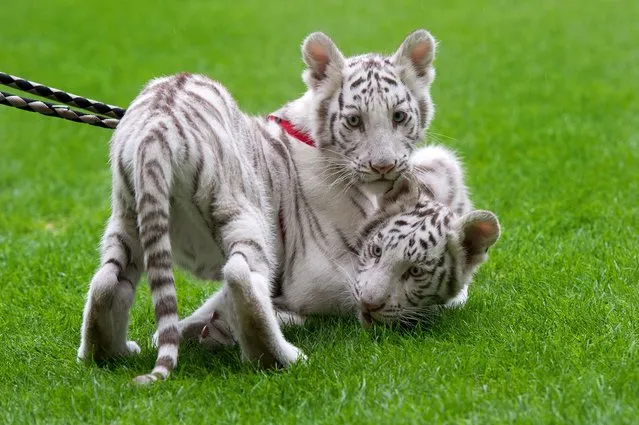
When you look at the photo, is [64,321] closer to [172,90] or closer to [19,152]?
[172,90]

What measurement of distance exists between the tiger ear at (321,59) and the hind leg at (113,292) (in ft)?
4.29

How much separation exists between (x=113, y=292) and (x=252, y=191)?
0.70 meters

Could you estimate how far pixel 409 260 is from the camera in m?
4.54

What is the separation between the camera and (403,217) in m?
4.71

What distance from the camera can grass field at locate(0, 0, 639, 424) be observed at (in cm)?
371

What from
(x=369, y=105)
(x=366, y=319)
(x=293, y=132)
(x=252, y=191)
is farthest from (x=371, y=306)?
(x=293, y=132)

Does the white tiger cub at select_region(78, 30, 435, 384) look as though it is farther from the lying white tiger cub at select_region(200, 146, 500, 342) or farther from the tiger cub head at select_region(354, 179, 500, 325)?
the tiger cub head at select_region(354, 179, 500, 325)

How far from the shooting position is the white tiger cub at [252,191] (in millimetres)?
3928

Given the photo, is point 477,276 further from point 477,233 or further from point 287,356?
point 287,356

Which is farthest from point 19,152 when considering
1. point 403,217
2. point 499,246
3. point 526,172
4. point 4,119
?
point 403,217

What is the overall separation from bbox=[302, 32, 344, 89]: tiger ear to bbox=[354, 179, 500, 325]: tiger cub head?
Answer: 0.77 metres

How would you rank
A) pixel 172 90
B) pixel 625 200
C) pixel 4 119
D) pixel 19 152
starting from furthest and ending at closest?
pixel 4 119 < pixel 19 152 < pixel 625 200 < pixel 172 90

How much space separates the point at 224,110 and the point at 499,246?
2.20 metres

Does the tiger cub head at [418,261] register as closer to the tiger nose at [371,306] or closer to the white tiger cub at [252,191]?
the tiger nose at [371,306]
